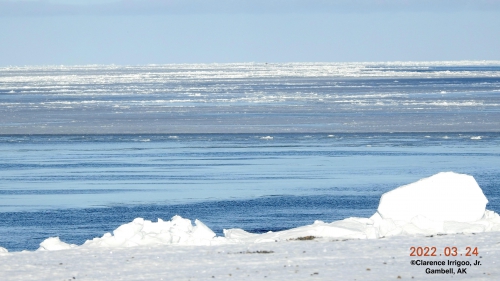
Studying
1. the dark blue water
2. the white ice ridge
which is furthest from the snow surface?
the dark blue water

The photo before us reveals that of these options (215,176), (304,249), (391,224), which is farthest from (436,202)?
(215,176)

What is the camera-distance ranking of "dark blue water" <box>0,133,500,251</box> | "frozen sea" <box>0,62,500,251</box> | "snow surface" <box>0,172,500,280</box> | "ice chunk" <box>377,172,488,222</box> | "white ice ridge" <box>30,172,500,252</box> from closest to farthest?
1. "snow surface" <box>0,172,500,280</box>
2. "white ice ridge" <box>30,172,500,252</box>
3. "ice chunk" <box>377,172,488,222</box>
4. "dark blue water" <box>0,133,500,251</box>
5. "frozen sea" <box>0,62,500,251</box>

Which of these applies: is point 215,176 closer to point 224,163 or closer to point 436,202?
point 224,163

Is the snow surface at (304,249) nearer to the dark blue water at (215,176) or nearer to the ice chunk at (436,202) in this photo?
the ice chunk at (436,202)

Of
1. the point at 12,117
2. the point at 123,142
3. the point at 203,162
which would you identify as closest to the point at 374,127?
the point at 123,142

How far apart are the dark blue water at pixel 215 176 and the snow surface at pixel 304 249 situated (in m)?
3.66

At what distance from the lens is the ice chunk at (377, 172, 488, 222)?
15.7 metres

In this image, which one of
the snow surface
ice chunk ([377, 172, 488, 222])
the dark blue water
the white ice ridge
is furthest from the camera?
the dark blue water

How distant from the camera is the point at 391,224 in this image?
14.8 m

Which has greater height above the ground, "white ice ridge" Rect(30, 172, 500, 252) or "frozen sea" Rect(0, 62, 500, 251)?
"frozen sea" Rect(0, 62, 500, 251)

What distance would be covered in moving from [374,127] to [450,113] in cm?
1014

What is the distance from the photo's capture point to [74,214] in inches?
805

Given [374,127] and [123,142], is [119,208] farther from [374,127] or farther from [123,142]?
[374,127]

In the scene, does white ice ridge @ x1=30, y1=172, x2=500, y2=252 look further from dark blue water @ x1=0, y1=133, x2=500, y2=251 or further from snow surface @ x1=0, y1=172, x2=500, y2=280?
dark blue water @ x1=0, y1=133, x2=500, y2=251
